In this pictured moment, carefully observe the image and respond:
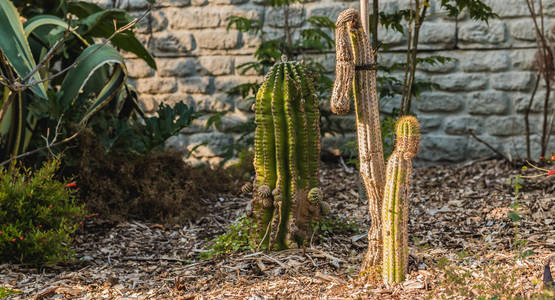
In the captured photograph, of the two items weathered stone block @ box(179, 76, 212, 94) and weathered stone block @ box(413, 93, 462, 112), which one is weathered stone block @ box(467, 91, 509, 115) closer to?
weathered stone block @ box(413, 93, 462, 112)

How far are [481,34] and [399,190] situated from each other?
2.87 metres

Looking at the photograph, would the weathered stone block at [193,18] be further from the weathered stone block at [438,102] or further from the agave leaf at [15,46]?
→ the agave leaf at [15,46]

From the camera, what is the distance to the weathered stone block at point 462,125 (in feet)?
14.7

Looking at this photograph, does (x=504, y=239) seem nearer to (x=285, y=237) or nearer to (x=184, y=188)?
(x=285, y=237)

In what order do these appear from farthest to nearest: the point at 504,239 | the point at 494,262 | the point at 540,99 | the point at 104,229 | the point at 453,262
A: the point at 540,99 < the point at 104,229 < the point at 504,239 < the point at 453,262 < the point at 494,262

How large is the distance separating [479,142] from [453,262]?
2386 mm

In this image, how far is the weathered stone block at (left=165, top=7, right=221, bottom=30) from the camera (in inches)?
192

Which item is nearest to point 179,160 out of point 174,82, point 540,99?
point 174,82

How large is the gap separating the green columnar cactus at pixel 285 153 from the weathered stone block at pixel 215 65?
230 cm

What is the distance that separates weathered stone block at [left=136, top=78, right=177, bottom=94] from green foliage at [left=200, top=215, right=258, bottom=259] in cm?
235

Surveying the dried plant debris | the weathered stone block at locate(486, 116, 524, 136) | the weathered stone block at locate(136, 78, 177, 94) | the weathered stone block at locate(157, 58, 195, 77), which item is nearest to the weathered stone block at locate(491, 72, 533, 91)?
the weathered stone block at locate(486, 116, 524, 136)

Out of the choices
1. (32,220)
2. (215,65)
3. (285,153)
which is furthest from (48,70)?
(285,153)

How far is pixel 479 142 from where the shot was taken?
4477mm

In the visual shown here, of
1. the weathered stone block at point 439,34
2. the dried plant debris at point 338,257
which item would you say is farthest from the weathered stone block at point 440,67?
the dried plant debris at point 338,257
